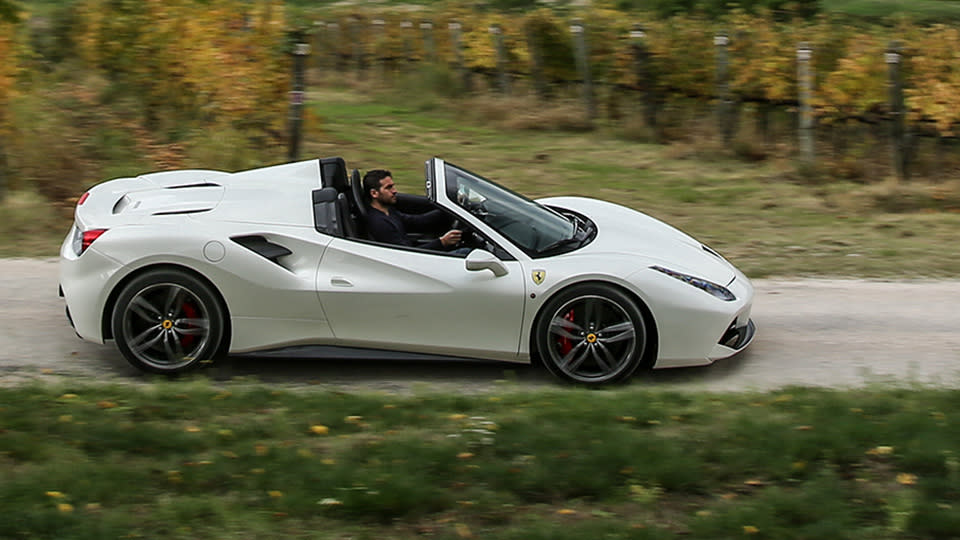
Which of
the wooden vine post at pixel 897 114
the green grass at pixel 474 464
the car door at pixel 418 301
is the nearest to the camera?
the green grass at pixel 474 464

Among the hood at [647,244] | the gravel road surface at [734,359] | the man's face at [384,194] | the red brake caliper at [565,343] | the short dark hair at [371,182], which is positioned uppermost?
the short dark hair at [371,182]

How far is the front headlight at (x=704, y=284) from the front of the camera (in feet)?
25.3

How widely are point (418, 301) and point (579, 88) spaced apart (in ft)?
38.3

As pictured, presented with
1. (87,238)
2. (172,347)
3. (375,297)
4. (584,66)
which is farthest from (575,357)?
(584,66)

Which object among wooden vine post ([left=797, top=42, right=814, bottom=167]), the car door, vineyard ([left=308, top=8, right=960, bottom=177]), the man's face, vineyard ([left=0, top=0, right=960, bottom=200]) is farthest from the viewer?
wooden vine post ([left=797, top=42, right=814, bottom=167])

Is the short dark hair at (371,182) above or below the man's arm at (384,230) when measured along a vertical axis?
above

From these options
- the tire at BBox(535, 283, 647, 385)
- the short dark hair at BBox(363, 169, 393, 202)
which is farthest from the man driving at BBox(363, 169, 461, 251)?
the tire at BBox(535, 283, 647, 385)

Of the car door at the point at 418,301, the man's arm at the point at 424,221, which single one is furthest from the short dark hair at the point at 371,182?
the car door at the point at 418,301

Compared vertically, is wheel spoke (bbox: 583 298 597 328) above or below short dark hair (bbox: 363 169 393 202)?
below

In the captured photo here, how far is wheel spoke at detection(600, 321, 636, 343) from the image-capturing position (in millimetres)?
7570

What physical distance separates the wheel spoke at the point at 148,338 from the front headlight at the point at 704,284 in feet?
10.1

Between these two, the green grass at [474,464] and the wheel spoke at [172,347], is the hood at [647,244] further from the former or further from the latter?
the wheel spoke at [172,347]

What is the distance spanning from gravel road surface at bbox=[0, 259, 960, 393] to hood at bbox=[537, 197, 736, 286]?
68 cm

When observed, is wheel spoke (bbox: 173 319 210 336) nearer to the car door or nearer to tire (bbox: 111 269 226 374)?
tire (bbox: 111 269 226 374)
